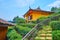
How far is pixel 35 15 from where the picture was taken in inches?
1537

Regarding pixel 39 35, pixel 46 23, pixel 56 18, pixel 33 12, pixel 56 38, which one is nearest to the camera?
pixel 56 38

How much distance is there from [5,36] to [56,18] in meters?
11.5

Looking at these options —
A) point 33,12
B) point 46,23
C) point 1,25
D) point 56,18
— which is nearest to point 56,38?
point 1,25

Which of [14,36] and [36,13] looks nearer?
[14,36]

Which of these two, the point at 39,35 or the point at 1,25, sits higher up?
the point at 1,25

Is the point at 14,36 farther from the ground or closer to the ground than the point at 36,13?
closer to the ground

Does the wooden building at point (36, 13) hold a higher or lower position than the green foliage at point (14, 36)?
higher

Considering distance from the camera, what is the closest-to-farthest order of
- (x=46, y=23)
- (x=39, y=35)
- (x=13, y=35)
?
1. (x=13, y=35)
2. (x=39, y=35)
3. (x=46, y=23)

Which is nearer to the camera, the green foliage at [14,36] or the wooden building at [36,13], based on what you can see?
the green foliage at [14,36]

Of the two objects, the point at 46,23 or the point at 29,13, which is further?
the point at 29,13

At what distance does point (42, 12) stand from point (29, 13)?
3.30 m

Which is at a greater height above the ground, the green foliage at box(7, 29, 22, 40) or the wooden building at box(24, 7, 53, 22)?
the wooden building at box(24, 7, 53, 22)

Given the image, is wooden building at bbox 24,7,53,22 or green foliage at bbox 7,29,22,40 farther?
wooden building at bbox 24,7,53,22

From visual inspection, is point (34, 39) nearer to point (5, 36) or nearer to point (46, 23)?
point (5, 36)
